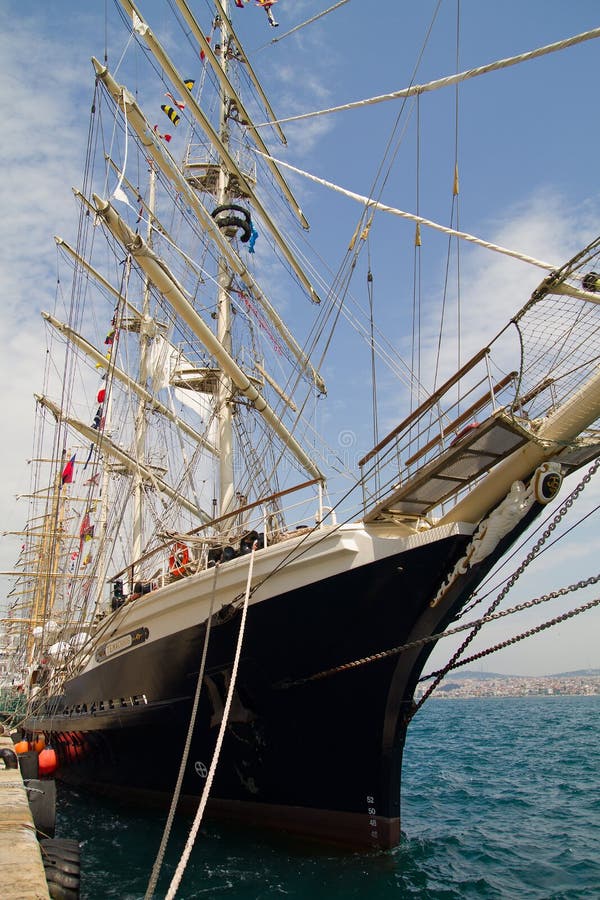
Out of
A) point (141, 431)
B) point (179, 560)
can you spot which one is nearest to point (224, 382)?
point (179, 560)

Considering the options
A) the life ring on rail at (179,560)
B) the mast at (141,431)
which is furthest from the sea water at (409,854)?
the mast at (141,431)

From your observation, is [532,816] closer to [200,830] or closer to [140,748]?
[200,830]

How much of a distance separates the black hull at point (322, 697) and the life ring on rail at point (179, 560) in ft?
4.65

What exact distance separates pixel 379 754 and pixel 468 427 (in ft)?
15.1

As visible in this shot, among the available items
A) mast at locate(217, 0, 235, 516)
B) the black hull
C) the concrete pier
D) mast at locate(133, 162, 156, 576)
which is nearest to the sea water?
the black hull

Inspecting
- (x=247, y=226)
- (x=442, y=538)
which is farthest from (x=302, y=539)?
(x=247, y=226)

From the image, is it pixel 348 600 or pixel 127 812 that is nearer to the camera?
pixel 348 600

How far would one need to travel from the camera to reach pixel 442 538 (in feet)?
24.5

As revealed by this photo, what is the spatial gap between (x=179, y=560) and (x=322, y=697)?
429 centimetres

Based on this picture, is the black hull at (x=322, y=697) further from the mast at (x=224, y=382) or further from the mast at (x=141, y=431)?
the mast at (x=141, y=431)

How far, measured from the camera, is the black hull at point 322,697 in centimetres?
785

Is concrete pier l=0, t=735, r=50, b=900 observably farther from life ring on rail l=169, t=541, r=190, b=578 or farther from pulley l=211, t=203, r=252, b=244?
pulley l=211, t=203, r=252, b=244

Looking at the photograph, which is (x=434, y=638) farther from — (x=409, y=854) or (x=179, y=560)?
(x=179, y=560)

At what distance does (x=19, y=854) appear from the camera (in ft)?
14.7
